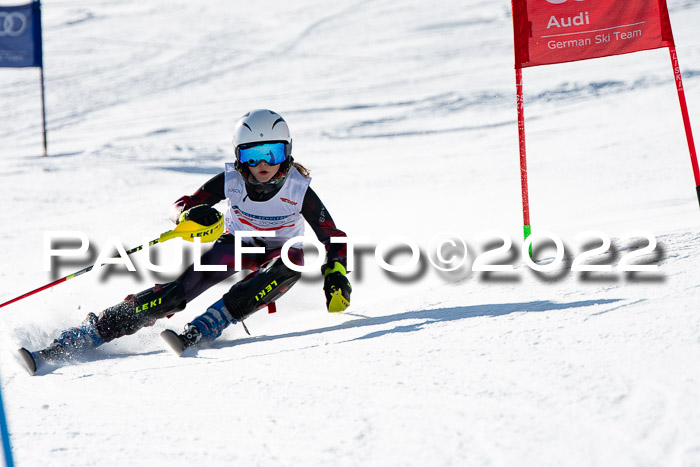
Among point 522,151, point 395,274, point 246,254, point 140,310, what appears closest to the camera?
point 140,310

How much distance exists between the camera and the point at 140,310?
161 inches

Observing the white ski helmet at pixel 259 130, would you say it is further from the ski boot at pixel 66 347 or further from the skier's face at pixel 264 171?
the ski boot at pixel 66 347

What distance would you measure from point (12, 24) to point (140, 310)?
899 cm

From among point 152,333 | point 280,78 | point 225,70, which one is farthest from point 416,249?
point 225,70

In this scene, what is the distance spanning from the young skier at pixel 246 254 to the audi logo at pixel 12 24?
8.36 meters

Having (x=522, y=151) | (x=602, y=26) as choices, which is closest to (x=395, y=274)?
(x=522, y=151)

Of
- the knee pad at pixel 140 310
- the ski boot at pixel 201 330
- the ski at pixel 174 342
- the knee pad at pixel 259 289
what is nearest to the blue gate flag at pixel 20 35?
the knee pad at pixel 140 310

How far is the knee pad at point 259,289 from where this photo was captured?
4102 millimetres

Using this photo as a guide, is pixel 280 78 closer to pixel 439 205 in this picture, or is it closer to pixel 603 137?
pixel 603 137

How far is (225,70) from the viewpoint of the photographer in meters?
17.3

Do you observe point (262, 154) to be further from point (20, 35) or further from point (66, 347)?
point (20, 35)

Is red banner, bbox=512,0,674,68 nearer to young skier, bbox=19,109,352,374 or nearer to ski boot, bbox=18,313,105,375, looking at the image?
young skier, bbox=19,109,352,374

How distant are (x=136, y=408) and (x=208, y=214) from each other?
4.81ft
